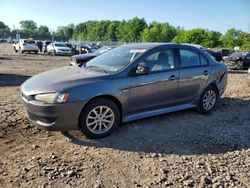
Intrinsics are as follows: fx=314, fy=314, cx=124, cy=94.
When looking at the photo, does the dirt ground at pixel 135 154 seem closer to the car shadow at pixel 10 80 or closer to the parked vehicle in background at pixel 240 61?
the car shadow at pixel 10 80

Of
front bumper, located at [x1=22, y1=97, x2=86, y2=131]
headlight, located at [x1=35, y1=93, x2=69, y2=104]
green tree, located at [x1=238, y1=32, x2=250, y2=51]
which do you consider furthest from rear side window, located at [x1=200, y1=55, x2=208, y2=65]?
green tree, located at [x1=238, y1=32, x2=250, y2=51]

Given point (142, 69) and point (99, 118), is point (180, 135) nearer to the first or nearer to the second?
point (142, 69)

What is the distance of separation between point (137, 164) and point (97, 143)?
Answer: 91cm

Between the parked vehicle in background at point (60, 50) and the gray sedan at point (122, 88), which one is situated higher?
the gray sedan at point (122, 88)

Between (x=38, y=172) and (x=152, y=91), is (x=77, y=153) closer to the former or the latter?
(x=38, y=172)

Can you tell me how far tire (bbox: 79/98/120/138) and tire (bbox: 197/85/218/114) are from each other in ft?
7.59

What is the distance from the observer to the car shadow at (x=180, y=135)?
5043 mm

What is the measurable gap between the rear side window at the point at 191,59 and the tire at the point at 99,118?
1.99 metres

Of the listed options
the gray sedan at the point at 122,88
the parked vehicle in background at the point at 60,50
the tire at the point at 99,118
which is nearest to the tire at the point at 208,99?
the gray sedan at the point at 122,88

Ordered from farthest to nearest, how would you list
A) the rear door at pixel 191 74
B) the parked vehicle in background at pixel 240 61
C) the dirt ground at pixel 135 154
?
the parked vehicle in background at pixel 240 61 → the rear door at pixel 191 74 → the dirt ground at pixel 135 154

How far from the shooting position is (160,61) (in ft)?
19.9

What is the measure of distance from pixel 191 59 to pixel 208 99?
101 centimetres

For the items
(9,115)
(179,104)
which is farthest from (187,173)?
(9,115)

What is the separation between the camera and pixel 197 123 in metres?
6.29
